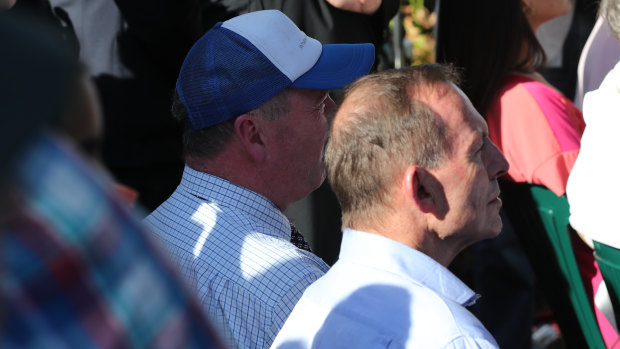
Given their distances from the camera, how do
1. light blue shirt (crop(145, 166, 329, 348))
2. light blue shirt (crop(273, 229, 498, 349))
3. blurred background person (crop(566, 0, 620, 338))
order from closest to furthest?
light blue shirt (crop(273, 229, 498, 349)) < light blue shirt (crop(145, 166, 329, 348)) < blurred background person (crop(566, 0, 620, 338))

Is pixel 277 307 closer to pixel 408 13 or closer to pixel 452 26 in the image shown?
pixel 452 26

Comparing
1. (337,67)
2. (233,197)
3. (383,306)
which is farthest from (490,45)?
(383,306)

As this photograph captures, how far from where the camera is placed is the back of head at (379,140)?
167 centimetres

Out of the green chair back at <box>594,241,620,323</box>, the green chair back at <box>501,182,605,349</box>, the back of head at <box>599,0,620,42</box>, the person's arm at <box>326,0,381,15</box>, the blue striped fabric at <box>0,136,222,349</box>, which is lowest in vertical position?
the green chair back at <box>501,182,605,349</box>

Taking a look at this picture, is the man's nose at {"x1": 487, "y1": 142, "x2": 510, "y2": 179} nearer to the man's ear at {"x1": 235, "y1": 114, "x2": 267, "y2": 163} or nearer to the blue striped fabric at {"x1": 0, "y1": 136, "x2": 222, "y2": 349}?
the man's ear at {"x1": 235, "y1": 114, "x2": 267, "y2": 163}

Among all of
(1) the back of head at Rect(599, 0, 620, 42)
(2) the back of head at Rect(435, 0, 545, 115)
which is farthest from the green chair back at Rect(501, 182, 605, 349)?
(1) the back of head at Rect(599, 0, 620, 42)

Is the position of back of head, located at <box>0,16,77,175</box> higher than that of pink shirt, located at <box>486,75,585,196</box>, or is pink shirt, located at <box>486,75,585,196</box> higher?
back of head, located at <box>0,16,77,175</box>

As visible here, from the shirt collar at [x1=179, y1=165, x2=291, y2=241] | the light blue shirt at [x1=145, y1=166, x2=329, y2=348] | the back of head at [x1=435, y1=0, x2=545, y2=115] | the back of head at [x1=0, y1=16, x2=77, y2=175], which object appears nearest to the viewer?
the back of head at [x1=0, y1=16, x2=77, y2=175]

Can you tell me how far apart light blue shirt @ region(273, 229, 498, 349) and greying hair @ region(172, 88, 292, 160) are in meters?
0.57

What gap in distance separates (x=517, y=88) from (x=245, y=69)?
4.21 ft

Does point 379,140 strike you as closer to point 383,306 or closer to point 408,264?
point 408,264

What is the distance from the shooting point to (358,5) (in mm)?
2926

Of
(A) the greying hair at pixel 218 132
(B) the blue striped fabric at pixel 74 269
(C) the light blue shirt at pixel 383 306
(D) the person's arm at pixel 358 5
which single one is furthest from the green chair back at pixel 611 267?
(B) the blue striped fabric at pixel 74 269

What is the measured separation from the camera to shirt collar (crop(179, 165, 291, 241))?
2049mm
